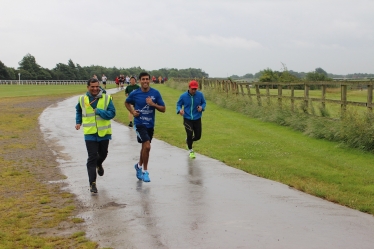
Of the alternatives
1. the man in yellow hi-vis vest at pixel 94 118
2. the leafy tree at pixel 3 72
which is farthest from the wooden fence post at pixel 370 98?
the leafy tree at pixel 3 72

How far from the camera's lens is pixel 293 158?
432 inches

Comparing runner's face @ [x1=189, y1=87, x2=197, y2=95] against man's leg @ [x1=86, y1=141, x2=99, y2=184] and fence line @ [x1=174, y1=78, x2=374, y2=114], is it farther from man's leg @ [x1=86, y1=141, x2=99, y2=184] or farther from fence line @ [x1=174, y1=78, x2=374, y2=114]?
fence line @ [x1=174, y1=78, x2=374, y2=114]

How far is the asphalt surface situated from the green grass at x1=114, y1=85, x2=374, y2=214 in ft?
1.43

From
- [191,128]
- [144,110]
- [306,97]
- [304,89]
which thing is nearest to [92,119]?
[144,110]

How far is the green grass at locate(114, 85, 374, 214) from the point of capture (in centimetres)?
791

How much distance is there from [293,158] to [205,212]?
4951mm

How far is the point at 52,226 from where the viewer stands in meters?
5.99

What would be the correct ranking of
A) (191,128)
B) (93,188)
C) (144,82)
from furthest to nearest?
(191,128), (144,82), (93,188)

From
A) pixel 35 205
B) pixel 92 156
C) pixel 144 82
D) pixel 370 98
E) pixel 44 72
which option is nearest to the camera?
pixel 35 205

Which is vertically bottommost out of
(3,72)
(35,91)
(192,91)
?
(35,91)

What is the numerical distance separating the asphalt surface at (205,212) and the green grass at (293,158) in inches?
17.2

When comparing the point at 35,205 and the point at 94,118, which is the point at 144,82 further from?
the point at 35,205

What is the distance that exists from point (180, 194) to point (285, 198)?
5.24ft

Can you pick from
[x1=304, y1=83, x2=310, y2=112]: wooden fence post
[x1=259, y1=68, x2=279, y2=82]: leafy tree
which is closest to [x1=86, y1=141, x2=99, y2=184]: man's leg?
[x1=304, y1=83, x2=310, y2=112]: wooden fence post
